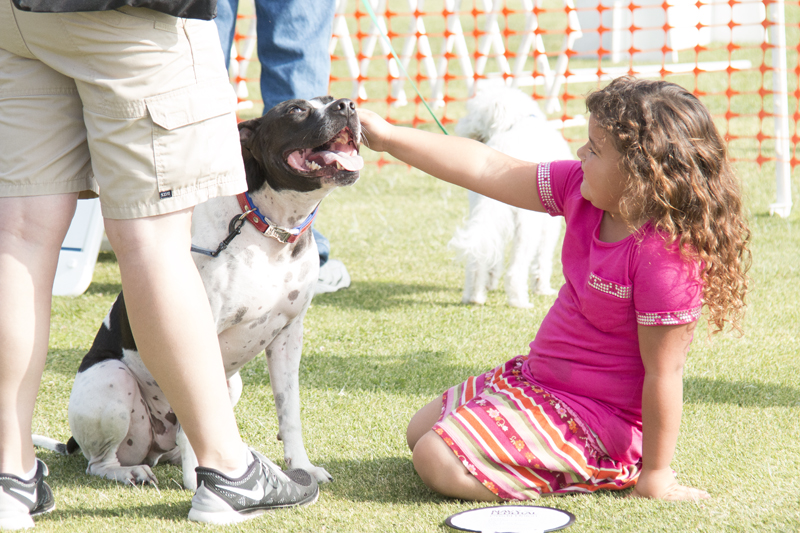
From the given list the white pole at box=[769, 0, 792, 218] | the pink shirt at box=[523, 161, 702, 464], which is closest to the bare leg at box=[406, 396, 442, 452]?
the pink shirt at box=[523, 161, 702, 464]

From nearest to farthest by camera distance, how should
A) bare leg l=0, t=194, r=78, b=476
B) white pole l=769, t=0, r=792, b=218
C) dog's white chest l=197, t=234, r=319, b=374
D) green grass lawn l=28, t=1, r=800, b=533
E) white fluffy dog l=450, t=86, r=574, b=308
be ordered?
bare leg l=0, t=194, r=78, b=476 → green grass lawn l=28, t=1, r=800, b=533 → dog's white chest l=197, t=234, r=319, b=374 → white fluffy dog l=450, t=86, r=574, b=308 → white pole l=769, t=0, r=792, b=218

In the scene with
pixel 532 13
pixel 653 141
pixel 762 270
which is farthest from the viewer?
pixel 532 13

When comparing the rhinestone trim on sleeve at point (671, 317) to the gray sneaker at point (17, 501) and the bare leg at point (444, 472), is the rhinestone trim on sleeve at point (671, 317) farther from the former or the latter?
the gray sneaker at point (17, 501)

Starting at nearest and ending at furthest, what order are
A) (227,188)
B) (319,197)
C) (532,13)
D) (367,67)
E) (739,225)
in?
(227,188) < (739,225) < (319,197) < (532,13) < (367,67)

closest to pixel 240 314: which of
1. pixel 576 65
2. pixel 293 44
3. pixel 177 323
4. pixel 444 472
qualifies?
pixel 177 323

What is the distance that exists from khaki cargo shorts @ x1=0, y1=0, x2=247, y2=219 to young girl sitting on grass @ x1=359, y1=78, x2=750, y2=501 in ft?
3.12

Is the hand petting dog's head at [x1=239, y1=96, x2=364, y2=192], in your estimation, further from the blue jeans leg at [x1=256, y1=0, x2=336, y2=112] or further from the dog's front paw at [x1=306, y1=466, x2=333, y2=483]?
the blue jeans leg at [x1=256, y1=0, x2=336, y2=112]

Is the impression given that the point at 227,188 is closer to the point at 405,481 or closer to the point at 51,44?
the point at 51,44

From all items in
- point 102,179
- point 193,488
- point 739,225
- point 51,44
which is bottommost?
point 193,488

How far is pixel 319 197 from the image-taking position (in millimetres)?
2338

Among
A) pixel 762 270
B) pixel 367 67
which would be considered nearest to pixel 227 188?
pixel 762 270

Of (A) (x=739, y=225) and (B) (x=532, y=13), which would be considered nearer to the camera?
(A) (x=739, y=225)

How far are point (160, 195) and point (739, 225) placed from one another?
4.98ft

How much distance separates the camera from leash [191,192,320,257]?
2.23 meters
